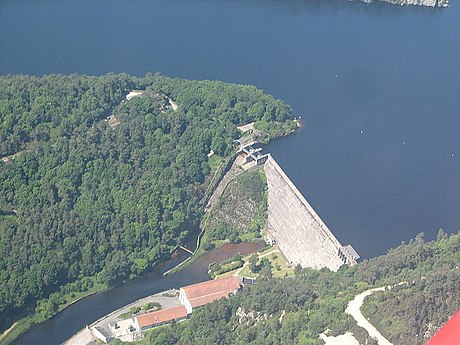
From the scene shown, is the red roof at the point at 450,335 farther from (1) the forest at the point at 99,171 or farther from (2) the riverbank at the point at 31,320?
(1) the forest at the point at 99,171

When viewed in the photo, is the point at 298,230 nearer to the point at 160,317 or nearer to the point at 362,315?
the point at 160,317

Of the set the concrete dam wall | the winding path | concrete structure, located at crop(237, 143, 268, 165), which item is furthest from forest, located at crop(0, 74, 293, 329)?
the winding path

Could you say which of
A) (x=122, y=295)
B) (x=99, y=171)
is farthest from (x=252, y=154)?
(x=122, y=295)

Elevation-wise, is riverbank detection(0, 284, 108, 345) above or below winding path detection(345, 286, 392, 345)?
below

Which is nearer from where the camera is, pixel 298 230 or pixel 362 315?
pixel 362 315

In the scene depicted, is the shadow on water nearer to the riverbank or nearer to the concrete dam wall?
the riverbank
